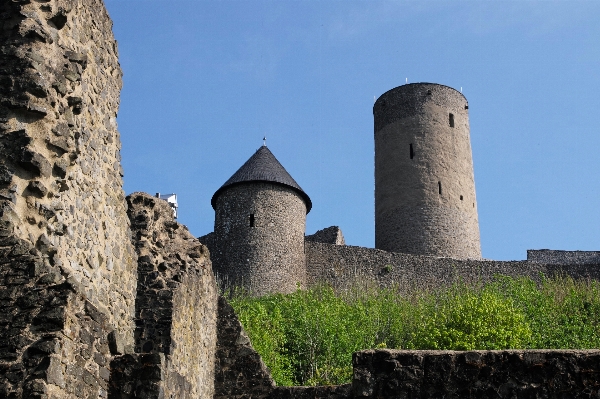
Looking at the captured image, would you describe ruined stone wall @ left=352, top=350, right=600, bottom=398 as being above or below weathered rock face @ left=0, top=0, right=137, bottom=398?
below

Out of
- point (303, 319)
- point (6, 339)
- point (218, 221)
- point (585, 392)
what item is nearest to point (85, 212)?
point (6, 339)

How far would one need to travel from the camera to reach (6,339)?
505cm

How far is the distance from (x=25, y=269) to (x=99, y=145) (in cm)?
161

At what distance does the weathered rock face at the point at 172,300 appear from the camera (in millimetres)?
7141

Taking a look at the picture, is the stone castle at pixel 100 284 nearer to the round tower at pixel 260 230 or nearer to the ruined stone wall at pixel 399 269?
the round tower at pixel 260 230

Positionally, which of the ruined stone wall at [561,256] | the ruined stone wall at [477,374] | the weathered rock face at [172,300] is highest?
A: the ruined stone wall at [561,256]

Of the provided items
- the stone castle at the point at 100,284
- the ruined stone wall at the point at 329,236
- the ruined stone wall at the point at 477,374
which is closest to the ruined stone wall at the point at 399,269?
the ruined stone wall at the point at 329,236

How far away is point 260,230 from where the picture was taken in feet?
99.8

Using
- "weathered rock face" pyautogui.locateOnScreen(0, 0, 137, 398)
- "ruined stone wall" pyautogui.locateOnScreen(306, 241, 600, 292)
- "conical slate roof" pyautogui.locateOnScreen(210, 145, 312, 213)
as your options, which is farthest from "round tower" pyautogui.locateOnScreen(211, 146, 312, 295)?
"weathered rock face" pyautogui.locateOnScreen(0, 0, 137, 398)

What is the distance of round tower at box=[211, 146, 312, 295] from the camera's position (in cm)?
2988

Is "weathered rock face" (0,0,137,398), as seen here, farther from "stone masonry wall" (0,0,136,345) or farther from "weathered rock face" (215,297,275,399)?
"weathered rock face" (215,297,275,399)

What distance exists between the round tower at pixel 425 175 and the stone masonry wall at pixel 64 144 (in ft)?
101

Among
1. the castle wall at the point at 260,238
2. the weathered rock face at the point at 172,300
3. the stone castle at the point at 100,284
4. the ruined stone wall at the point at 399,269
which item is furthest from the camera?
the ruined stone wall at the point at 399,269

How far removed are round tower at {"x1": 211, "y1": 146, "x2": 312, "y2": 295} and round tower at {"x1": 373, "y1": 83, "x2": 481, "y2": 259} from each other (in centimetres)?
743
